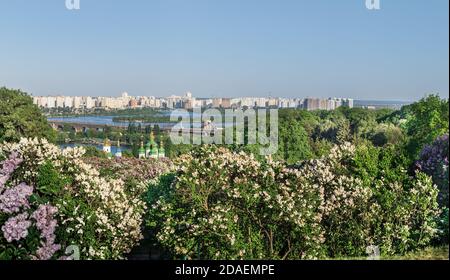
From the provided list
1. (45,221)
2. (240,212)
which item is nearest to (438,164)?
(240,212)

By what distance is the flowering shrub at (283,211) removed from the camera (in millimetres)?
7887

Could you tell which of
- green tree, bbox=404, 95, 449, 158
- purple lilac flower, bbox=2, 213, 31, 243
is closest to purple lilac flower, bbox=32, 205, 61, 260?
purple lilac flower, bbox=2, 213, 31, 243

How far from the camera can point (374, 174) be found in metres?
9.27

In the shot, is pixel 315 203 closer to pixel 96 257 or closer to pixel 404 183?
pixel 404 183

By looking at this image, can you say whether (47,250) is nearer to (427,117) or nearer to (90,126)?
(427,117)

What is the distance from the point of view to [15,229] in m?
7.43

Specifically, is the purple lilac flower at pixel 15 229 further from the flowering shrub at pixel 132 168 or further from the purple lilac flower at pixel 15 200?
the flowering shrub at pixel 132 168

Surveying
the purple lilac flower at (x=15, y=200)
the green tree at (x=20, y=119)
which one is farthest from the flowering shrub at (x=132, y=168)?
the purple lilac flower at (x=15, y=200)

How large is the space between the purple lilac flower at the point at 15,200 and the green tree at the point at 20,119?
11.6 m

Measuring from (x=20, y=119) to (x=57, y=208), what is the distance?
529 inches

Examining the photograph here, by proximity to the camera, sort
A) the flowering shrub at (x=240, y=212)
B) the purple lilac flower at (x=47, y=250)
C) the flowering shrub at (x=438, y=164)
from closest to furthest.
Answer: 1. the purple lilac flower at (x=47, y=250)
2. the flowering shrub at (x=240, y=212)
3. the flowering shrub at (x=438, y=164)

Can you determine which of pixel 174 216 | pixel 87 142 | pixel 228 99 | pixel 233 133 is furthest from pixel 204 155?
pixel 233 133

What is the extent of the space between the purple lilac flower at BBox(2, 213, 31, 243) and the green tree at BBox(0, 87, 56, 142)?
1186 cm
